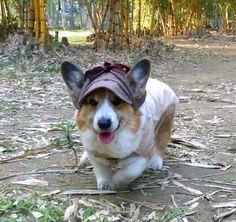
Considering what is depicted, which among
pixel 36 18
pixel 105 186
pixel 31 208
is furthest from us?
pixel 36 18

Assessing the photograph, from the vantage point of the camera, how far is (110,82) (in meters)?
2.87

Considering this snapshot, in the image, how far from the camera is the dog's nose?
2.78 meters

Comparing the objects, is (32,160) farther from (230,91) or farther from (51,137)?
(230,91)

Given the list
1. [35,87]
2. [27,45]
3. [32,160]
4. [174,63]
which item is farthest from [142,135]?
[174,63]

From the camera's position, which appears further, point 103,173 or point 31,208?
point 103,173

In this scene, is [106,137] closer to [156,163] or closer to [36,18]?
[156,163]

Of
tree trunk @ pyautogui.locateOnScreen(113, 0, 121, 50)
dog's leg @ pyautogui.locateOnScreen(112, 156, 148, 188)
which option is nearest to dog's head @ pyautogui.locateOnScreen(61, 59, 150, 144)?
dog's leg @ pyautogui.locateOnScreen(112, 156, 148, 188)

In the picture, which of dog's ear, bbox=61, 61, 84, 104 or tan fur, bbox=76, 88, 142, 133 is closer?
tan fur, bbox=76, 88, 142, 133

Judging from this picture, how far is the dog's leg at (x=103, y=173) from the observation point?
3.14m

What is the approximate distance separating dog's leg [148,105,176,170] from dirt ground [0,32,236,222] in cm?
7

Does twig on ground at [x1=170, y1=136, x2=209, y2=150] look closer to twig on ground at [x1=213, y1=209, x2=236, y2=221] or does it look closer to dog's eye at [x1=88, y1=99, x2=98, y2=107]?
twig on ground at [x1=213, y1=209, x2=236, y2=221]

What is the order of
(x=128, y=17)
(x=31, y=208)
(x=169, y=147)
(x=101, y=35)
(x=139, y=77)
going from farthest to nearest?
(x=128, y=17)
(x=101, y=35)
(x=169, y=147)
(x=139, y=77)
(x=31, y=208)

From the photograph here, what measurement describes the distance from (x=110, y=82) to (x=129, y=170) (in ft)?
1.78

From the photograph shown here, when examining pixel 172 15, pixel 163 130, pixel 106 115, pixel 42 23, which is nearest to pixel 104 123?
pixel 106 115
